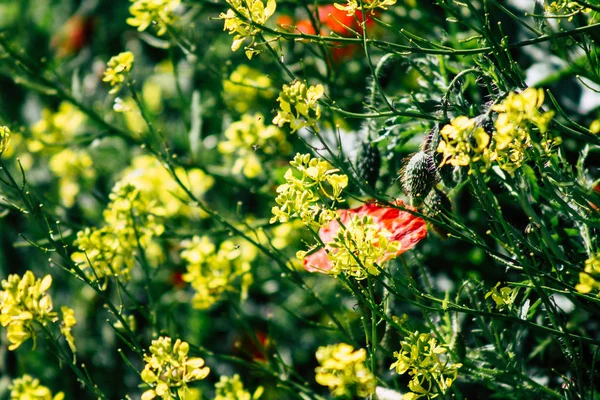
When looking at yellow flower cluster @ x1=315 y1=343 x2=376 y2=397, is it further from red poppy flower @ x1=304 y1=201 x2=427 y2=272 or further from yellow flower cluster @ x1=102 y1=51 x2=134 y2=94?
yellow flower cluster @ x1=102 y1=51 x2=134 y2=94

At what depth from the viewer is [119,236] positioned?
3.22ft

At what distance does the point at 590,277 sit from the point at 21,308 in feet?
1.80

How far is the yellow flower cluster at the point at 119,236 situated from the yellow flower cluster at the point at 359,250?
377 mm

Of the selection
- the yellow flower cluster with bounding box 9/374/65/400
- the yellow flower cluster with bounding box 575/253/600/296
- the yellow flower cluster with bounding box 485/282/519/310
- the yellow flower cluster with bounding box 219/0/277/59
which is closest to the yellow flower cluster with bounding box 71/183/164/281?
the yellow flower cluster with bounding box 9/374/65/400

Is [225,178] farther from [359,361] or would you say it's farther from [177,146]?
[359,361]

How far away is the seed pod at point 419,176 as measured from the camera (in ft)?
2.46

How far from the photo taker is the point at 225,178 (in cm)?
131

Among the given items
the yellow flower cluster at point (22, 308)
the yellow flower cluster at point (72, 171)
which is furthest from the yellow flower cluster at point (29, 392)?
the yellow flower cluster at point (72, 171)

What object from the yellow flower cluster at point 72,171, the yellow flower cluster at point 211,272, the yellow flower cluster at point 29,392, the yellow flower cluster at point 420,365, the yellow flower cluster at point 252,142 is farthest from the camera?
the yellow flower cluster at point 72,171

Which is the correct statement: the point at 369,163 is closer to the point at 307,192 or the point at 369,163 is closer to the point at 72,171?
the point at 307,192

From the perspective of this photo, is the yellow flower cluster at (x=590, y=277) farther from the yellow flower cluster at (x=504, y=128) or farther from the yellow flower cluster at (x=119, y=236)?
the yellow flower cluster at (x=119, y=236)

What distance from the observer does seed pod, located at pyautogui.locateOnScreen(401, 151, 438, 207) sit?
75 centimetres

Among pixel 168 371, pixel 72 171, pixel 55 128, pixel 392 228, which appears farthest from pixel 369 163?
pixel 55 128

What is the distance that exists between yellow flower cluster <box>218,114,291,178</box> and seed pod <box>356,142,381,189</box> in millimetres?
254
